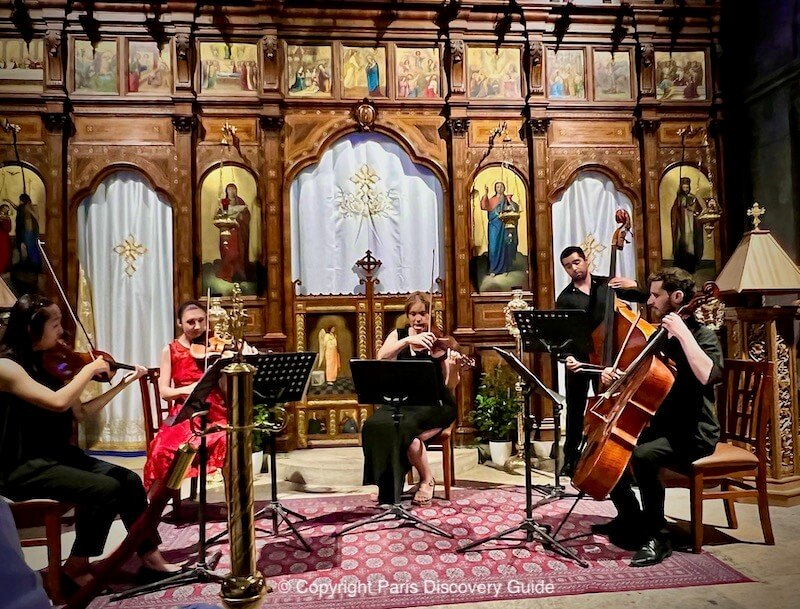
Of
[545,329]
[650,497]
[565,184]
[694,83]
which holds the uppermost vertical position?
[694,83]

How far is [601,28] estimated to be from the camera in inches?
311

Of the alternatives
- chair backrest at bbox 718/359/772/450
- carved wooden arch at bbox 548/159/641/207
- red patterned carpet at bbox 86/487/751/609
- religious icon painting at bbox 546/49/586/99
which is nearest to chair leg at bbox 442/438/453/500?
red patterned carpet at bbox 86/487/751/609

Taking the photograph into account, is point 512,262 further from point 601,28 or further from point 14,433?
point 14,433

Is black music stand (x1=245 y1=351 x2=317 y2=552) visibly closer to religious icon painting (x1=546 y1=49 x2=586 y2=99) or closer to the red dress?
the red dress

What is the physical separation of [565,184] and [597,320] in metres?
2.90

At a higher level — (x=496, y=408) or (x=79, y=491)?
(x=79, y=491)

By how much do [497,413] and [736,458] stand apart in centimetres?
310

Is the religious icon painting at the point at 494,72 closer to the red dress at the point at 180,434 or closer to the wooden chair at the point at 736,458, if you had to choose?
the wooden chair at the point at 736,458

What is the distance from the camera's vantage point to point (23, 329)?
3.58m

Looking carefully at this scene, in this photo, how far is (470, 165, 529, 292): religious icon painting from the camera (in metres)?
7.66

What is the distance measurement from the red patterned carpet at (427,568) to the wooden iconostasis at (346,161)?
9.14ft

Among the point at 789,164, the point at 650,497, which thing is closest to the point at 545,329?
the point at 650,497

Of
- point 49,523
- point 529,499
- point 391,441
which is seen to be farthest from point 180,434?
point 529,499

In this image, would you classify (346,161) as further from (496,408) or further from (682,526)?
(682,526)
